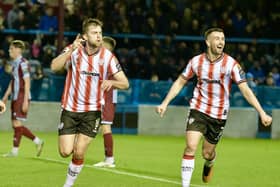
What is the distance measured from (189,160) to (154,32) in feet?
49.1

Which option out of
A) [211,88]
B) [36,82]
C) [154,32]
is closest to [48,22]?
[154,32]

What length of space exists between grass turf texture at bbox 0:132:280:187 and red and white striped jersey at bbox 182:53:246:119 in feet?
4.26

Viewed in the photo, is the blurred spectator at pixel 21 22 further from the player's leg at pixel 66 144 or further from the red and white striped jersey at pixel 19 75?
the player's leg at pixel 66 144

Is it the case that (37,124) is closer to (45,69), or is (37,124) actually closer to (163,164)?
(45,69)

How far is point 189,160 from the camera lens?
10883mm

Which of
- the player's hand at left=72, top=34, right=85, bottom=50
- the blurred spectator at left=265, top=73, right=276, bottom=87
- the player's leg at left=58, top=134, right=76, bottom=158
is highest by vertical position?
the player's hand at left=72, top=34, right=85, bottom=50

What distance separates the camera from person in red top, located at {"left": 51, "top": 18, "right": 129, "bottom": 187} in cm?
1066

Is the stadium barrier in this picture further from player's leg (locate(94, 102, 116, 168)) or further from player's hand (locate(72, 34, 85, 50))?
player's hand (locate(72, 34, 85, 50))

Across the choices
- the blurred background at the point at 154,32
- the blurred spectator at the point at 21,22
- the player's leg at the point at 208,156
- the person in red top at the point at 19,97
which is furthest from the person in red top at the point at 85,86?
the blurred spectator at the point at 21,22

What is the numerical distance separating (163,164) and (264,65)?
10.5 m

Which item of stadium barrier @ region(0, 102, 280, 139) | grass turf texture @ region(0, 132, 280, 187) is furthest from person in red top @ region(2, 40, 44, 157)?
stadium barrier @ region(0, 102, 280, 139)

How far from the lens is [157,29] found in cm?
2581

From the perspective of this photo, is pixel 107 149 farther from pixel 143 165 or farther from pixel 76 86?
pixel 76 86

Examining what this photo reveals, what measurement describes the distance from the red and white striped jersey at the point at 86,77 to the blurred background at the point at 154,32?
12039mm
